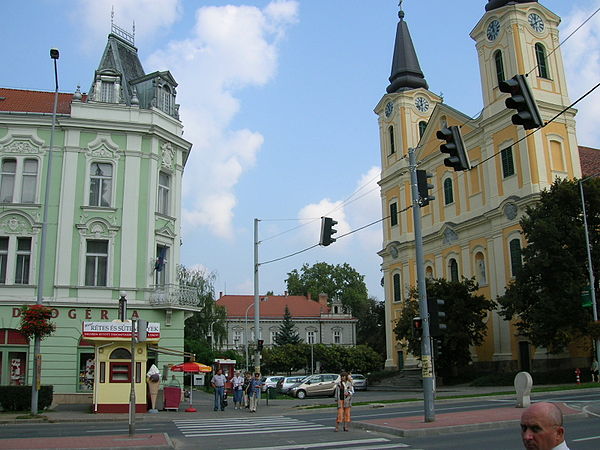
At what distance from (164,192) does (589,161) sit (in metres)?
34.9

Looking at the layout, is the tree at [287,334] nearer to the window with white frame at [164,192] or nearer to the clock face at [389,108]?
the clock face at [389,108]

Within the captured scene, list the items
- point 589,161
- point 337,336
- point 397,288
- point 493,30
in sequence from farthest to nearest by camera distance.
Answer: point 337,336 < point 397,288 < point 589,161 < point 493,30

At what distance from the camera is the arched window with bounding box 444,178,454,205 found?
52125 millimetres

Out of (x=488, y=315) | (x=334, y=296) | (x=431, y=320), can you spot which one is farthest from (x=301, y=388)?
(x=334, y=296)

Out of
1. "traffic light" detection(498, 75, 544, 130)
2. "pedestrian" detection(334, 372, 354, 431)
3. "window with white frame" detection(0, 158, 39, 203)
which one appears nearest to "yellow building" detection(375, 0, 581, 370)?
"pedestrian" detection(334, 372, 354, 431)

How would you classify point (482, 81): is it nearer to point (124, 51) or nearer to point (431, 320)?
point (124, 51)

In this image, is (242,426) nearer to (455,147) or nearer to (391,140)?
(455,147)

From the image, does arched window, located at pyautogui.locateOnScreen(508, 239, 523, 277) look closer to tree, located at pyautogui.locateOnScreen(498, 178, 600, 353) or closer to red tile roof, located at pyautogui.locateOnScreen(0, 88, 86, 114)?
tree, located at pyautogui.locateOnScreen(498, 178, 600, 353)

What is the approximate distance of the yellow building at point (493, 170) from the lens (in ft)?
142

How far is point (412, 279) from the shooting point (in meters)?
55.8

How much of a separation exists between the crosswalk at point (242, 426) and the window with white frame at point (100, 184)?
41.5ft

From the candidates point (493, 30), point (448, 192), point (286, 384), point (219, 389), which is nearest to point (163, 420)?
point (219, 389)

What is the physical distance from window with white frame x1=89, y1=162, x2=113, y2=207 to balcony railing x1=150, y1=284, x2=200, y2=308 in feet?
16.2

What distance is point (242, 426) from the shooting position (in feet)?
63.9
